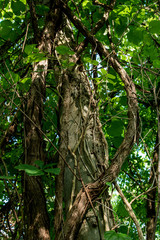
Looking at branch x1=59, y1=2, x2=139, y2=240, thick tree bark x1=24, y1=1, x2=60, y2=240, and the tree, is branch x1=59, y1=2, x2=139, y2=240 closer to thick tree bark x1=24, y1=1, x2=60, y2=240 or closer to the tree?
the tree

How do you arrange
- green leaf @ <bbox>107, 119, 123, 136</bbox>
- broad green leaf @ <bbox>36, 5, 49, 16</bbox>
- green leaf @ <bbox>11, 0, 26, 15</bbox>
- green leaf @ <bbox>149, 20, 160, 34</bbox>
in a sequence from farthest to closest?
broad green leaf @ <bbox>36, 5, 49, 16</bbox> < green leaf @ <bbox>11, 0, 26, 15</bbox> < green leaf @ <bbox>107, 119, 123, 136</bbox> < green leaf @ <bbox>149, 20, 160, 34</bbox>

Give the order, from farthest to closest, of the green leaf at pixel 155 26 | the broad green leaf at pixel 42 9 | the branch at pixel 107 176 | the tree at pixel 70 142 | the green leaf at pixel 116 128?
1. the broad green leaf at pixel 42 9
2. the green leaf at pixel 116 128
3. the green leaf at pixel 155 26
4. the tree at pixel 70 142
5. the branch at pixel 107 176

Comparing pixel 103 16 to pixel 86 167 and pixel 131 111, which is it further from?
pixel 86 167

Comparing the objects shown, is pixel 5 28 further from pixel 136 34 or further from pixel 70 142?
pixel 70 142

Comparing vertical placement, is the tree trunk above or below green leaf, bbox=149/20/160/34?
below

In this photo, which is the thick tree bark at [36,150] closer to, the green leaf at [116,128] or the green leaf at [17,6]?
the green leaf at [17,6]

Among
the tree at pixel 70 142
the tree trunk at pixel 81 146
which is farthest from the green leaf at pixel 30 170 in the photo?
the tree trunk at pixel 81 146

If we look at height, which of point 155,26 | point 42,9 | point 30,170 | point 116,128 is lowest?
point 30,170

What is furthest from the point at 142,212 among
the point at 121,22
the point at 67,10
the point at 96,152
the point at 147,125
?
the point at 67,10

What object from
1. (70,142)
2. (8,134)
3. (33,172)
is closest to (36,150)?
(70,142)

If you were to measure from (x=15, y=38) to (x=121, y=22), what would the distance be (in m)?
1.11

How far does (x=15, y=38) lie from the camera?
85.6 inches

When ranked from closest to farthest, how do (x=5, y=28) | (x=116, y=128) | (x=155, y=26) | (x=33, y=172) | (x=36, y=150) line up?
(x=33, y=172), (x=36, y=150), (x=155, y=26), (x=116, y=128), (x=5, y=28)

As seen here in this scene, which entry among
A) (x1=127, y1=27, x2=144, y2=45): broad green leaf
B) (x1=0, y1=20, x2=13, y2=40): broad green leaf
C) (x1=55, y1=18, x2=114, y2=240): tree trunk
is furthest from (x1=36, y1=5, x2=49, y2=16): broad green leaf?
(x1=127, y1=27, x2=144, y2=45): broad green leaf
